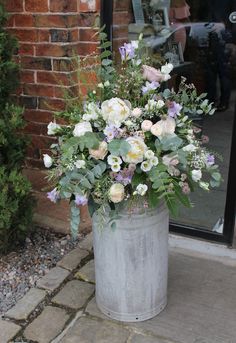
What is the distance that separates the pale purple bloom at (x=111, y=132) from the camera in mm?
1963

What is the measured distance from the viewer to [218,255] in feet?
9.59

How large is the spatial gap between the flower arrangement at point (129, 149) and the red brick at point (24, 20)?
3.36ft

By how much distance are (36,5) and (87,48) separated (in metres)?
0.41

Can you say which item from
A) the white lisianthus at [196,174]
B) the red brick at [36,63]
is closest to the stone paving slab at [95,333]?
the white lisianthus at [196,174]

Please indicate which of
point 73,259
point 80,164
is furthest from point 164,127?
point 73,259

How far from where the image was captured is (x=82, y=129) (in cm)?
200

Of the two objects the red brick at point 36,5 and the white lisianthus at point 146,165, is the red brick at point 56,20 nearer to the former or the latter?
the red brick at point 36,5

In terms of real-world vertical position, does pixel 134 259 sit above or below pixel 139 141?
below

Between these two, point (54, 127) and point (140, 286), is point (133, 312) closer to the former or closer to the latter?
point (140, 286)

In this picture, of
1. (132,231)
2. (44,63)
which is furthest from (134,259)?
(44,63)

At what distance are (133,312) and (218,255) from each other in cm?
85

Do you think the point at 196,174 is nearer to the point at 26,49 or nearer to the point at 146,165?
the point at 146,165

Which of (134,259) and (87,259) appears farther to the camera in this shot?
(87,259)

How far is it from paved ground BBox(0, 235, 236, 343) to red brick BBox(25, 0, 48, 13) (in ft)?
5.18
